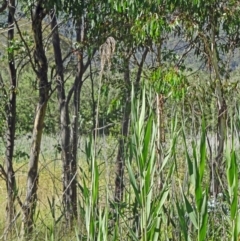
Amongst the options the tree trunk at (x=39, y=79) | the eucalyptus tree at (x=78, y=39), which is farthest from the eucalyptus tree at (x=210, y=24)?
the tree trunk at (x=39, y=79)

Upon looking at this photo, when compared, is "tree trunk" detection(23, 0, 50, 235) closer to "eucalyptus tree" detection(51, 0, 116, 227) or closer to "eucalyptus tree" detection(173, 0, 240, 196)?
"eucalyptus tree" detection(51, 0, 116, 227)

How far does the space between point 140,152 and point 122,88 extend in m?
6.72

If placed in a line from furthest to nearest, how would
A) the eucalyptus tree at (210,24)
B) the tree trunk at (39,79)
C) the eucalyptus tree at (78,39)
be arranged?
the tree trunk at (39,79) < the eucalyptus tree at (78,39) < the eucalyptus tree at (210,24)

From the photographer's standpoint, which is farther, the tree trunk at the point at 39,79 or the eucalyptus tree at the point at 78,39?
the tree trunk at the point at 39,79

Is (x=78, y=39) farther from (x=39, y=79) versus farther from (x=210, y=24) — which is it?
(x=210, y=24)

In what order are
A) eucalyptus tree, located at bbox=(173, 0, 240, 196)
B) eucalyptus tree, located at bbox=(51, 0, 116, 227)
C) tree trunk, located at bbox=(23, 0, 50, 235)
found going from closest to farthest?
eucalyptus tree, located at bbox=(173, 0, 240, 196) → eucalyptus tree, located at bbox=(51, 0, 116, 227) → tree trunk, located at bbox=(23, 0, 50, 235)

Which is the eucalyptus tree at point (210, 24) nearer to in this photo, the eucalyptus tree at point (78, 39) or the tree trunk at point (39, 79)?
the eucalyptus tree at point (78, 39)

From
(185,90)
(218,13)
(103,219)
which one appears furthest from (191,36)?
(103,219)

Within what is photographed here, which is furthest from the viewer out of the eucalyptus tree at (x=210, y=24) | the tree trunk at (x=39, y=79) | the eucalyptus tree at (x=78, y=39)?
the tree trunk at (x=39, y=79)

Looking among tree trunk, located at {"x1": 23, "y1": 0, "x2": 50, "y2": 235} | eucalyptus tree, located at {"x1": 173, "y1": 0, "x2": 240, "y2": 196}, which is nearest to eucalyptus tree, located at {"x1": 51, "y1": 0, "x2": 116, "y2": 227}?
tree trunk, located at {"x1": 23, "y1": 0, "x2": 50, "y2": 235}

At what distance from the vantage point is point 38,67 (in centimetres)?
737

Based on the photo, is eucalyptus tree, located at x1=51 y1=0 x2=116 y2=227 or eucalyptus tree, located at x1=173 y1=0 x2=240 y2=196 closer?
eucalyptus tree, located at x1=173 y1=0 x2=240 y2=196

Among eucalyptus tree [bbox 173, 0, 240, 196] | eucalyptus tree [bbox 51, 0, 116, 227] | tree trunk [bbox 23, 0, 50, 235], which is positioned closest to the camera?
eucalyptus tree [bbox 173, 0, 240, 196]

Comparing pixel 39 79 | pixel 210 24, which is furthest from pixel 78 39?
pixel 210 24
